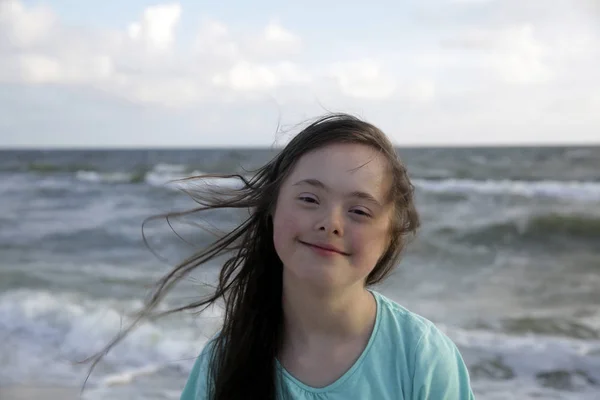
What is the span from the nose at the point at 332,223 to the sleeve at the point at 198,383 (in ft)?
1.91

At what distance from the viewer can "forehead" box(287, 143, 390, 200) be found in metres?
1.77

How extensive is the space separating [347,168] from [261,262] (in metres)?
0.49

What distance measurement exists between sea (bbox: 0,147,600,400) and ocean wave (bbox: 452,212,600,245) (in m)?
0.04

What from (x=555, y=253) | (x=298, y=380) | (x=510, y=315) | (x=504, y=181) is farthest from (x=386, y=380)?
(x=504, y=181)

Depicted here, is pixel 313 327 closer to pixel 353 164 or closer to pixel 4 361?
pixel 353 164

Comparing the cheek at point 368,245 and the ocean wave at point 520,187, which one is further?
the ocean wave at point 520,187

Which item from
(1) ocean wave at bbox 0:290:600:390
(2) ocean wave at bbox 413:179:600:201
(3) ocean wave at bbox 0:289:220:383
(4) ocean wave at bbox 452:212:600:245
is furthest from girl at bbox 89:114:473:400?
(2) ocean wave at bbox 413:179:600:201

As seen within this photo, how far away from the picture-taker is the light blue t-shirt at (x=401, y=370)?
169 centimetres

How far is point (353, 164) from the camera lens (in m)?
1.80

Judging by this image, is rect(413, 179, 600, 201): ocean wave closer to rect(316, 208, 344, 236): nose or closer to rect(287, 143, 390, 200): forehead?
rect(287, 143, 390, 200): forehead

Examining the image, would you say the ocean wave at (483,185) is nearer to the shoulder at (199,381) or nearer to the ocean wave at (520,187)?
the ocean wave at (520,187)

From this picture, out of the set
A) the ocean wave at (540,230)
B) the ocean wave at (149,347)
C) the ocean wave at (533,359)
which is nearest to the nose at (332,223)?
the ocean wave at (149,347)

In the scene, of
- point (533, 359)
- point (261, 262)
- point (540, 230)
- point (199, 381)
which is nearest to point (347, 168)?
point (261, 262)

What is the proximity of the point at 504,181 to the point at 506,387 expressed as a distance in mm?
14629
